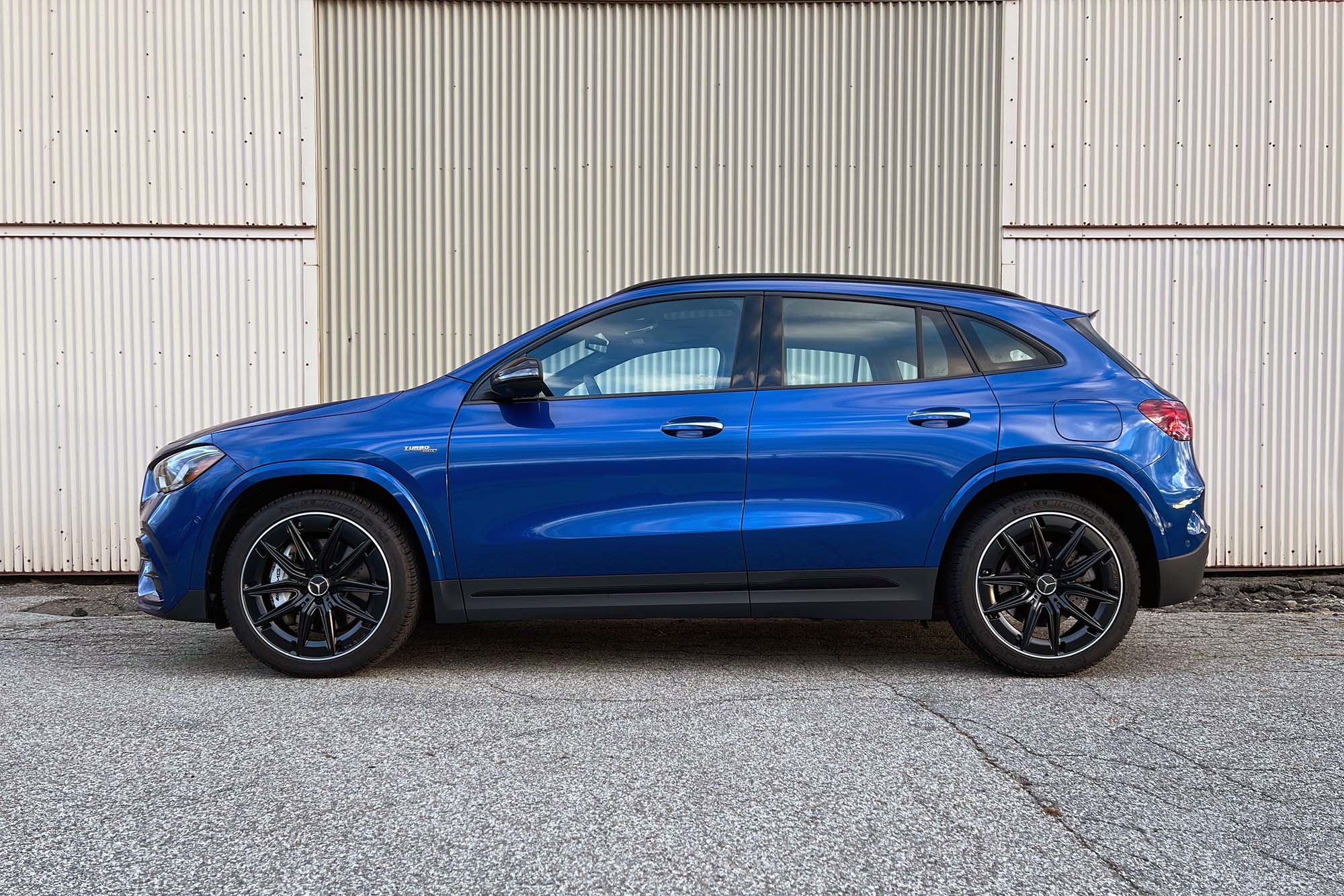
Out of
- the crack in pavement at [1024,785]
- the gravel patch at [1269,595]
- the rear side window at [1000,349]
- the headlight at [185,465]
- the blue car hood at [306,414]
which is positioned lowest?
the gravel patch at [1269,595]

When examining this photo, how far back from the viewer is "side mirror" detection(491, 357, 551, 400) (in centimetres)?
442

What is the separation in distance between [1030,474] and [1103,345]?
0.70m

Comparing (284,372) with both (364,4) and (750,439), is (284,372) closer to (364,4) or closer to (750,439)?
(364,4)

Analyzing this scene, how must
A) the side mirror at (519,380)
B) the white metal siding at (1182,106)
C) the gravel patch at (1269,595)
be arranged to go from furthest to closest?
the white metal siding at (1182,106) < the gravel patch at (1269,595) < the side mirror at (519,380)

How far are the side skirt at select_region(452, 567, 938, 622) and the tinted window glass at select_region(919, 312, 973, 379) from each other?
85cm

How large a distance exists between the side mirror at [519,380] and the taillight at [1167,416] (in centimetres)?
253

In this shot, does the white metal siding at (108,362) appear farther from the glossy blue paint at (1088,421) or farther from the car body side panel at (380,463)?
the glossy blue paint at (1088,421)

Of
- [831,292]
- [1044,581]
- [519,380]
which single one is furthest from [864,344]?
[519,380]

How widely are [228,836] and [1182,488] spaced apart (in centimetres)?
380

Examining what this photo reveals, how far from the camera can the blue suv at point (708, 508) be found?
14.6 ft

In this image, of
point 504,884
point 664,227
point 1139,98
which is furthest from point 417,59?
point 504,884

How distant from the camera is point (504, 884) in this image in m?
2.45

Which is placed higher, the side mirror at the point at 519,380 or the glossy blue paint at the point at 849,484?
the side mirror at the point at 519,380

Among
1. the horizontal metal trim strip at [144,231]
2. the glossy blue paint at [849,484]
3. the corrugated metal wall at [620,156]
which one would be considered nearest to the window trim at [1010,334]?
the glossy blue paint at [849,484]
